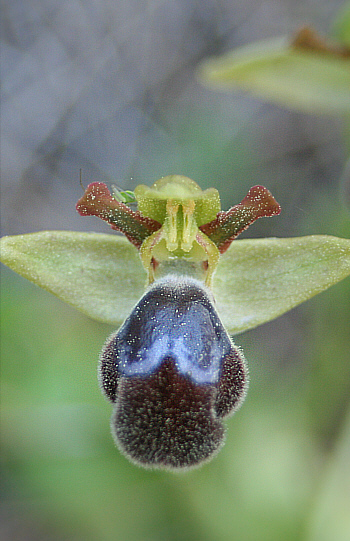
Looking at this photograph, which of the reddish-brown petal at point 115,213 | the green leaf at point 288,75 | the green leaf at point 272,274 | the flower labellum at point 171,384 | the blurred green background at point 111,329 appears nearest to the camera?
the flower labellum at point 171,384

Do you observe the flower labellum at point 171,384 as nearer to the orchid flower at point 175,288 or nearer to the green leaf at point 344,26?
the orchid flower at point 175,288

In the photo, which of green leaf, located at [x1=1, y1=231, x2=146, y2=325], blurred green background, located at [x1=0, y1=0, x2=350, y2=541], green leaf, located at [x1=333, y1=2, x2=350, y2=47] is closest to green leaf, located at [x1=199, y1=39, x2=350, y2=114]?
blurred green background, located at [x1=0, y1=0, x2=350, y2=541]

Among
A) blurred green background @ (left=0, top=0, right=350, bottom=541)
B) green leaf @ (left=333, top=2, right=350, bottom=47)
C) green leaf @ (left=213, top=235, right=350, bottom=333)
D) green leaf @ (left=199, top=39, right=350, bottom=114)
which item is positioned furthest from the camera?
blurred green background @ (left=0, top=0, right=350, bottom=541)

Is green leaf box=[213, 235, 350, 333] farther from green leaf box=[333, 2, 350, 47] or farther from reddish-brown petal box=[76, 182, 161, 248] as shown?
green leaf box=[333, 2, 350, 47]

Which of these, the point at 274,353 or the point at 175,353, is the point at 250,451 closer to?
the point at 274,353

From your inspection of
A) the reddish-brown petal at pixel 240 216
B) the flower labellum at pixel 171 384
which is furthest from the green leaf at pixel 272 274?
the flower labellum at pixel 171 384

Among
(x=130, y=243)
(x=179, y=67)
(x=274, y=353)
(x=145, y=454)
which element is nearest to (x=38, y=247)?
(x=130, y=243)
